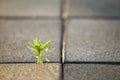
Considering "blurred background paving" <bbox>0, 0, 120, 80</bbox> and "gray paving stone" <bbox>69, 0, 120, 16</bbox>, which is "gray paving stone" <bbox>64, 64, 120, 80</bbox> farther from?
"gray paving stone" <bbox>69, 0, 120, 16</bbox>

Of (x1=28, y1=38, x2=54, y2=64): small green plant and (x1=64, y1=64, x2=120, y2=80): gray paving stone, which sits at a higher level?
(x1=28, y1=38, x2=54, y2=64): small green plant

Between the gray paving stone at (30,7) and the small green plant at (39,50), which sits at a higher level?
the gray paving stone at (30,7)

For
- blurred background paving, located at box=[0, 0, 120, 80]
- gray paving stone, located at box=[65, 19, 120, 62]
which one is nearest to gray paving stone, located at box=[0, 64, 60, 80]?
blurred background paving, located at box=[0, 0, 120, 80]

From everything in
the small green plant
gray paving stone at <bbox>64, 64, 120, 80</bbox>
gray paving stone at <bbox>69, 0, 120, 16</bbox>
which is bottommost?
gray paving stone at <bbox>64, 64, 120, 80</bbox>

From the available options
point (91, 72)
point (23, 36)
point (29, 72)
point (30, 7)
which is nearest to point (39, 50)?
point (29, 72)

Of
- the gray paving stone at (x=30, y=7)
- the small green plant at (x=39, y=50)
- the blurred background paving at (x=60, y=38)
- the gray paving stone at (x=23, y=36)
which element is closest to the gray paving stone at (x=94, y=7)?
the blurred background paving at (x=60, y=38)

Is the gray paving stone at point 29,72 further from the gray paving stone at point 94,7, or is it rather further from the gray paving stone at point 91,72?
the gray paving stone at point 94,7
